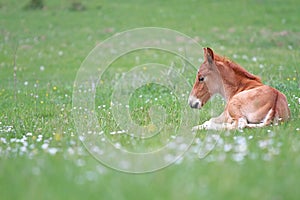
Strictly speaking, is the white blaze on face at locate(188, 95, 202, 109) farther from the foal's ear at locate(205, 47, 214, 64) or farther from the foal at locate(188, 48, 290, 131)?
the foal's ear at locate(205, 47, 214, 64)

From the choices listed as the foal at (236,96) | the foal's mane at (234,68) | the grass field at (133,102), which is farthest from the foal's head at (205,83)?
the grass field at (133,102)

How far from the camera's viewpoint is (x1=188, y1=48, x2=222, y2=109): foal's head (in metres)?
9.51

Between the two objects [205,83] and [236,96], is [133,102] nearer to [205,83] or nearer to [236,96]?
[205,83]

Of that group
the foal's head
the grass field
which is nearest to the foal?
the foal's head

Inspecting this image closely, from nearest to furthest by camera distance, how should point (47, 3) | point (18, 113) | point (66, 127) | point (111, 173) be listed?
point (111, 173) < point (66, 127) < point (18, 113) < point (47, 3)

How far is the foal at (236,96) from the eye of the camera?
8633mm

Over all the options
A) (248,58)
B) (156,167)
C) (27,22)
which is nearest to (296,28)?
(248,58)

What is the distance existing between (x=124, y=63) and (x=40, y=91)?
5.66 metres

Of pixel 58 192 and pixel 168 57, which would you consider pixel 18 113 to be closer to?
pixel 58 192

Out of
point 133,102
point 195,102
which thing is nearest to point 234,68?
point 195,102

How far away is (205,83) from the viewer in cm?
960

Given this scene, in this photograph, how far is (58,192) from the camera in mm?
4695

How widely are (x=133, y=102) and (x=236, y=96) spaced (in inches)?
117

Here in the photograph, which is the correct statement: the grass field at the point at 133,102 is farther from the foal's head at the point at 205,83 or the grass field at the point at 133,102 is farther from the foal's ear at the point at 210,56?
the foal's ear at the point at 210,56
